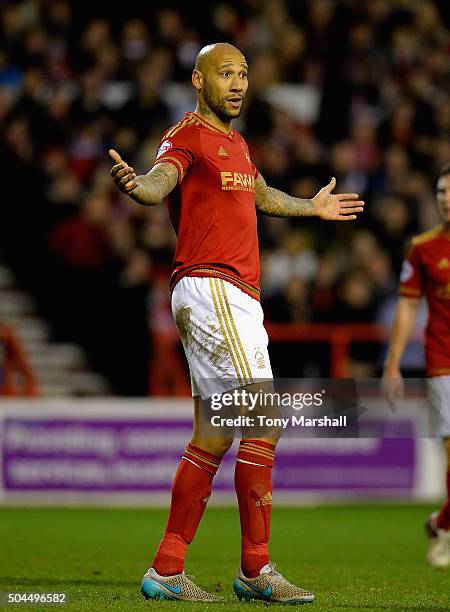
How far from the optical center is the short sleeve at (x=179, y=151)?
228 inches

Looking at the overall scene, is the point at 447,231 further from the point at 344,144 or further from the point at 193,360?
the point at 344,144

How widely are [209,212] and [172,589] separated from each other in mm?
1635

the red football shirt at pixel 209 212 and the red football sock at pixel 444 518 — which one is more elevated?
the red football shirt at pixel 209 212

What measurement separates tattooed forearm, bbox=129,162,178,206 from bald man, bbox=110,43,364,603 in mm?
15

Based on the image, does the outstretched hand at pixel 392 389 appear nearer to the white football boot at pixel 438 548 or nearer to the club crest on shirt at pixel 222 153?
the white football boot at pixel 438 548

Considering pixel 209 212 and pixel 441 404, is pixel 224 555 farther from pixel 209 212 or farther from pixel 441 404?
pixel 209 212

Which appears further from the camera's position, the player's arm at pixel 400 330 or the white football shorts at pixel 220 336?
the player's arm at pixel 400 330

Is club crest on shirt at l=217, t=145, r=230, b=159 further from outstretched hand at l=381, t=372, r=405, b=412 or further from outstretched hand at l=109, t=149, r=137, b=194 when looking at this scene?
outstretched hand at l=381, t=372, r=405, b=412

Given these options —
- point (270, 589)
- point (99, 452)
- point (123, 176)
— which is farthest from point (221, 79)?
point (99, 452)

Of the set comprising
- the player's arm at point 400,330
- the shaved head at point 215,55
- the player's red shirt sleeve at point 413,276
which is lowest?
the player's arm at point 400,330

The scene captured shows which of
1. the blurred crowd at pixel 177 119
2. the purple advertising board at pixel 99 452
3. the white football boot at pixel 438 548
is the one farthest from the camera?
the blurred crowd at pixel 177 119

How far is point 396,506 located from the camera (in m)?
12.8

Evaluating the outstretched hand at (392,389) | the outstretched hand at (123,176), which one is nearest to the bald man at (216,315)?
the outstretched hand at (123,176)

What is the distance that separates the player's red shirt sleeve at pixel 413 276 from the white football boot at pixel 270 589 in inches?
100
